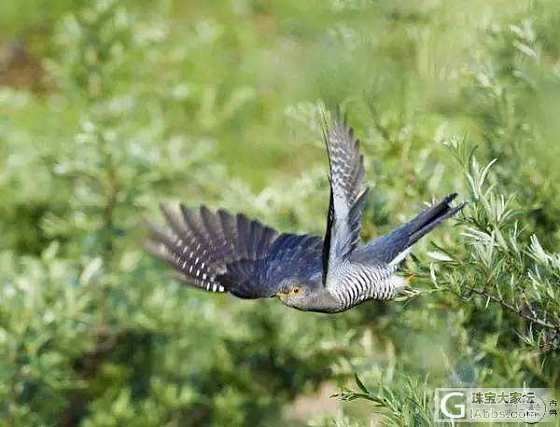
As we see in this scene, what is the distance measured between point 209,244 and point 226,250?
0.06 meters

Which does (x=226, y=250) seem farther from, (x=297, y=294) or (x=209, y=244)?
(x=297, y=294)

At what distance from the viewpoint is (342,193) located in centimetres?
272

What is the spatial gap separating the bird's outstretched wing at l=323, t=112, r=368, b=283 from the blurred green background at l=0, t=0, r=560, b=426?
7.0 inches

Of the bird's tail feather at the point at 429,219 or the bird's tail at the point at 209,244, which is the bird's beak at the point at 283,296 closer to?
the bird's tail at the point at 209,244

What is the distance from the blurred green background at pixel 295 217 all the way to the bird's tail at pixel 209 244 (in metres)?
0.48

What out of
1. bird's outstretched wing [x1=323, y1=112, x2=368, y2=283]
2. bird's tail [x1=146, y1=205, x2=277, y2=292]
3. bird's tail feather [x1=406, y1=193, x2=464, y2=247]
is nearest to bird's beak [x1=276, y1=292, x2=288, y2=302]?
bird's outstretched wing [x1=323, y1=112, x2=368, y2=283]

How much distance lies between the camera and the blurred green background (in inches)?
114

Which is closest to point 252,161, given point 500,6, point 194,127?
point 194,127

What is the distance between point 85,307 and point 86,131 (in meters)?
0.75

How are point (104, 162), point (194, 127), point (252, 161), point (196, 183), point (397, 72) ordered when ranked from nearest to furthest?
point (397, 72), point (104, 162), point (196, 183), point (194, 127), point (252, 161)

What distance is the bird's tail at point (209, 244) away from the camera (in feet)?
10.3

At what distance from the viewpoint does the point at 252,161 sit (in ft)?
22.3

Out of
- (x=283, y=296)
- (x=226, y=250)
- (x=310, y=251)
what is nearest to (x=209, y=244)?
(x=226, y=250)

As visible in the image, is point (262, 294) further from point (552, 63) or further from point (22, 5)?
point (22, 5)
